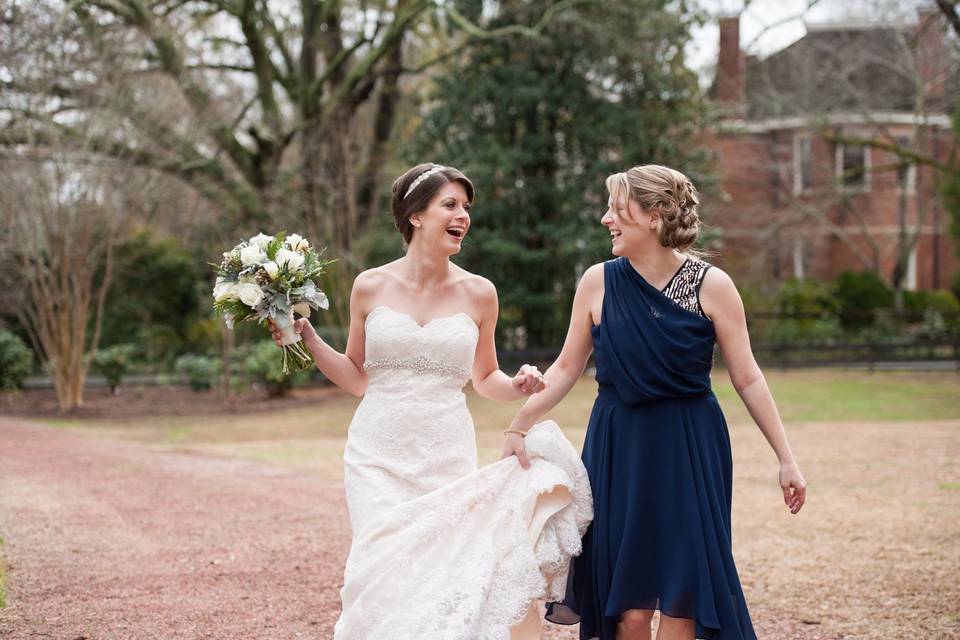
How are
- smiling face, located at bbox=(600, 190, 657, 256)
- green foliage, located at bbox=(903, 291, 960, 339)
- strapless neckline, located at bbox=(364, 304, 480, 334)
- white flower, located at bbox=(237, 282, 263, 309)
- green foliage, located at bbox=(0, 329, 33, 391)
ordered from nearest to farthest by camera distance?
smiling face, located at bbox=(600, 190, 657, 256) < white flower, located at bbox=(237, 282, 263, 309) < strapless neckline, located at bbox=(364, 304, 480, 334) < green foliage, located at bbox=(0, 329, 33, 391) < green foliage, located at bbox=(903, 291, 960, 339)

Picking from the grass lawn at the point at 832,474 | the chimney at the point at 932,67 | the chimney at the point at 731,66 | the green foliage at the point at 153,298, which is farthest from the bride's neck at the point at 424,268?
the chimney at the point at 731,66

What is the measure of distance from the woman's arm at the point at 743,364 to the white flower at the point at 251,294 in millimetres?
1833

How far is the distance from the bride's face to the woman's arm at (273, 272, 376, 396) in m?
0.34

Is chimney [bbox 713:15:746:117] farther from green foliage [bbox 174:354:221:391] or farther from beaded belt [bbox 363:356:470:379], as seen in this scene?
beaded belt [bbox 363:356:470:379]

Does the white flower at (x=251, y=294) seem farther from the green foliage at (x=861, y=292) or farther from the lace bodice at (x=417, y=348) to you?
the green foliage at (x=861, y=292)

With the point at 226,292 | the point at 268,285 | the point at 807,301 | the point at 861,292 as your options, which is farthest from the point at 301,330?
the point at 861,292

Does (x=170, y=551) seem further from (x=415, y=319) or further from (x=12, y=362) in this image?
(x=12, y=362)

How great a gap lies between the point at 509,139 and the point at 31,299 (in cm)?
1151

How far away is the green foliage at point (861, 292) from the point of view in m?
31.4

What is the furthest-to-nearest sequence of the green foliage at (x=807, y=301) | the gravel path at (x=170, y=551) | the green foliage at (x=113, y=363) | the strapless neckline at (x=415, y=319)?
the green foliage at (x=807, y=301) → the green foliage at (x=113, y=363) → the gravel path at (x=170, y=551) → the strapless neckline at (x=415, y=319)

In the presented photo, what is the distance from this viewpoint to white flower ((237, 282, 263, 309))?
439 centimetres

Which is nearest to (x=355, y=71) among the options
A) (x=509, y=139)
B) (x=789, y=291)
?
(x=509, y=139)

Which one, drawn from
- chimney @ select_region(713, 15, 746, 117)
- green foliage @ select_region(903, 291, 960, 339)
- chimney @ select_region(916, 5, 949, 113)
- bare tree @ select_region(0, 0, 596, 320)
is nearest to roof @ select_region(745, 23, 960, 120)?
chimney @ select_region(916, 5, 949, 113)

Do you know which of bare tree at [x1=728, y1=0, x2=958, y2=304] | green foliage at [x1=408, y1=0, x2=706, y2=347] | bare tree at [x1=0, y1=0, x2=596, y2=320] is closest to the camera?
bare tree at [x1=0, y1=0, x2=596, y2=320]
